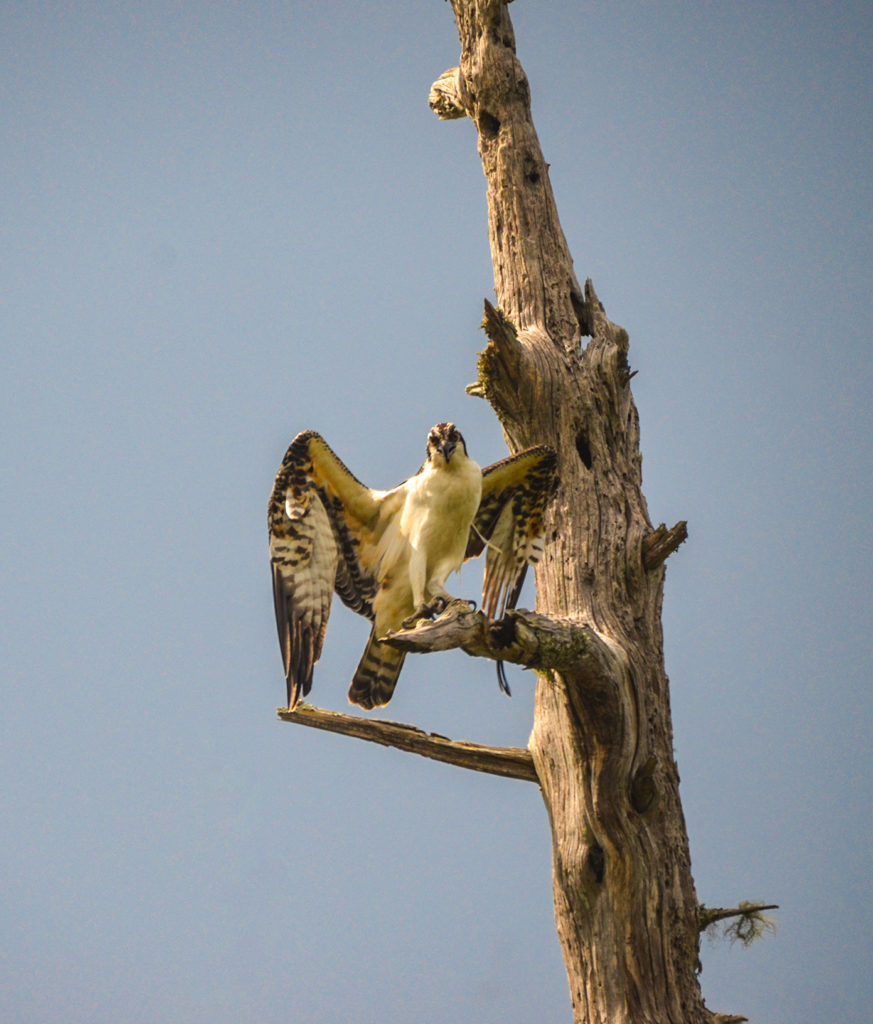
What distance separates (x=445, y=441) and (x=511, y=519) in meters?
0.88

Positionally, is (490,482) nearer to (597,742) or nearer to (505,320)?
(505,320)

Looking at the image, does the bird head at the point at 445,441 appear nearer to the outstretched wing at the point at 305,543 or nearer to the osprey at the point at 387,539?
the osprey at the point at 387,539

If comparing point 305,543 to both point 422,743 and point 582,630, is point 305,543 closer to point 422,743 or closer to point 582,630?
point 422,743

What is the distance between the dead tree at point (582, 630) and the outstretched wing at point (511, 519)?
5.3 inches

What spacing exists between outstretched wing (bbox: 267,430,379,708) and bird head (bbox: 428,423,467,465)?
1.65ft

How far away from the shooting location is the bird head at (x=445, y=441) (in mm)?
5918

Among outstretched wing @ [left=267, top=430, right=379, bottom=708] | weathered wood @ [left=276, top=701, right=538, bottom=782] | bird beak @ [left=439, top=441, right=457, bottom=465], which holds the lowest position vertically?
weathered wood @ [left=276, top=701, right=538, bottom=782]

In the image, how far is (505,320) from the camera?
595cm

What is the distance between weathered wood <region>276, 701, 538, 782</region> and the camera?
570 centimetres

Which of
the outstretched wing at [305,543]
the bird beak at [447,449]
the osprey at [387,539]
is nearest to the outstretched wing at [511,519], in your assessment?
the osprey at [387,539]

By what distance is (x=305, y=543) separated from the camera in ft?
19.7

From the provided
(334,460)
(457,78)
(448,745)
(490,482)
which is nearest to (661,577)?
(490,482)

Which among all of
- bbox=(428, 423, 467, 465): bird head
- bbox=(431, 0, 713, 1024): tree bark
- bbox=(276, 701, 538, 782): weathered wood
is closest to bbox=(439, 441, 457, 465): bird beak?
bbox=(428, 423, 467, 465): bird head

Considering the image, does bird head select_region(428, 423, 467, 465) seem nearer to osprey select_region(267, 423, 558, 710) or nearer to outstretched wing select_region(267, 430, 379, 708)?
osprey select_region(267, 423, 558, 710)
